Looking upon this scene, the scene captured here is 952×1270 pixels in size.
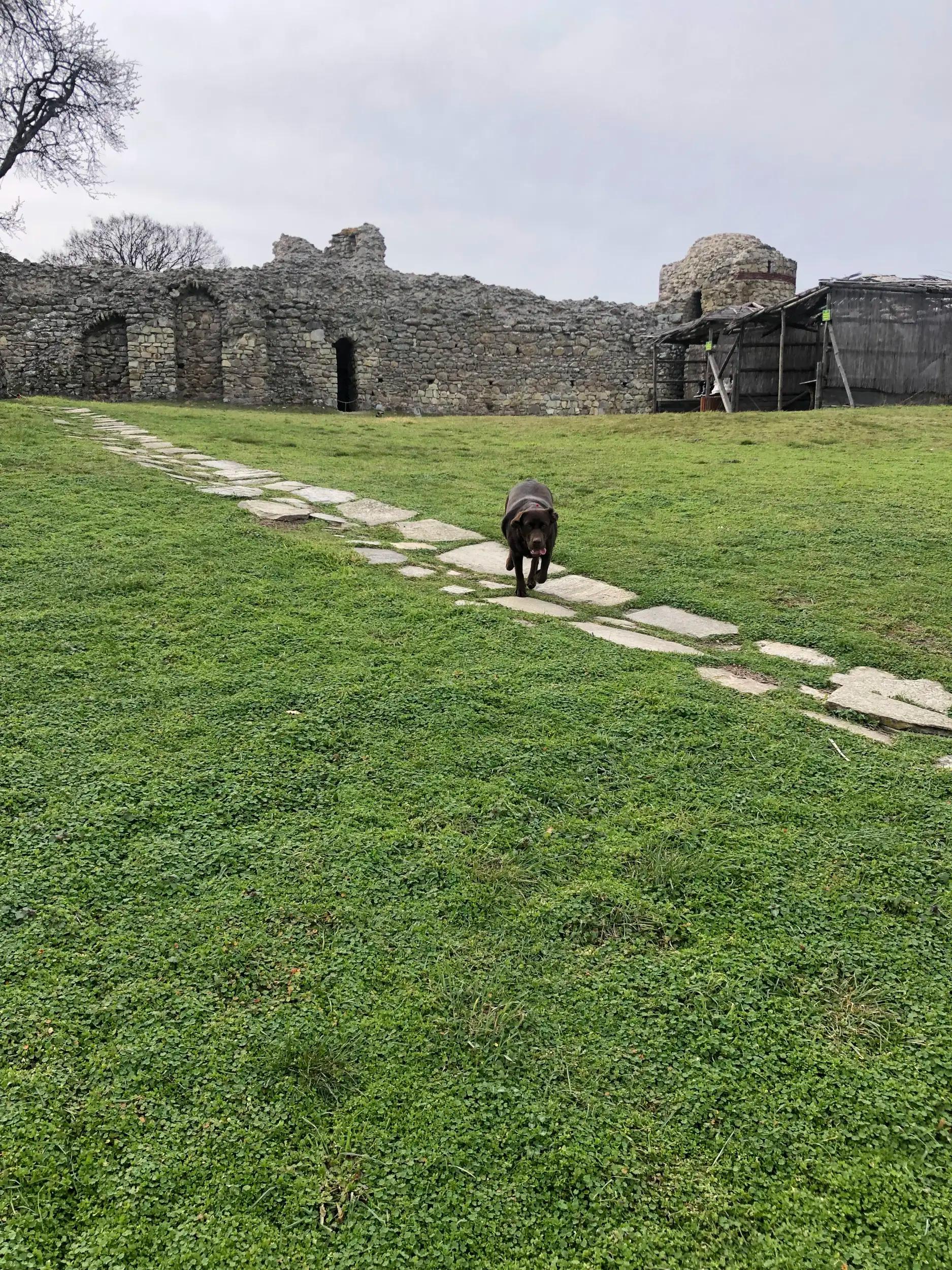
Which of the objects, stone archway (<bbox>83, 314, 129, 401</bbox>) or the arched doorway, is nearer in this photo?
stone archway (<bbox>83, 314, 129, 401</bbox>)

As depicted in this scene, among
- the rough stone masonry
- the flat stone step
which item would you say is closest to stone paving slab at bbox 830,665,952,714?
the flat stone step

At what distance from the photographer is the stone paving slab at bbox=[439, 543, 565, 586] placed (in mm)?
5660

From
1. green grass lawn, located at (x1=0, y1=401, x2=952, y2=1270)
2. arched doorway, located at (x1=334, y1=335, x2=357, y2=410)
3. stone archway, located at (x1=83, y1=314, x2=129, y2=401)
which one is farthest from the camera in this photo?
arched doorway, located at (x1=334, y1=335, x2=357, y2=410)

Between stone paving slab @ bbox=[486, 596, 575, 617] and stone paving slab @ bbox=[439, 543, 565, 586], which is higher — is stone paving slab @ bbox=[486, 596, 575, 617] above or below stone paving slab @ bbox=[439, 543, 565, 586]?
below

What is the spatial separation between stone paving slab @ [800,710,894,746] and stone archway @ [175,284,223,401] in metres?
17.1

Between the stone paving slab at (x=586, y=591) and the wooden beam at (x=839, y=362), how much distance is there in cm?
1379

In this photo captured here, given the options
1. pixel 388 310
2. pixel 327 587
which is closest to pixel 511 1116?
pixel 327 587

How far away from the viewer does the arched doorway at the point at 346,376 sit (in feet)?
65.9

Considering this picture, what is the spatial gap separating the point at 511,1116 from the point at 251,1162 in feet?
1.74

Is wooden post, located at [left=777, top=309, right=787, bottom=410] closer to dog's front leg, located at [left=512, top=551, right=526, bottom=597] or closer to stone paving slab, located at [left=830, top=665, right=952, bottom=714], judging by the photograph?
dog's front leg, located at [left=512, top=551, right=526, bottom=597]

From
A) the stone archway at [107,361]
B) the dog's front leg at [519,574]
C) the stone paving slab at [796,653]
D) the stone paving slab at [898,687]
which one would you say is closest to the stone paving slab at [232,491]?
the dog's front leg at [519,574]

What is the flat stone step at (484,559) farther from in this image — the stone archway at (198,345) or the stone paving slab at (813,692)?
the stone archway at (198,345)

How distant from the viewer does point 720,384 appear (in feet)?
61.8

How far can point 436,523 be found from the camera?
691 centimetres
